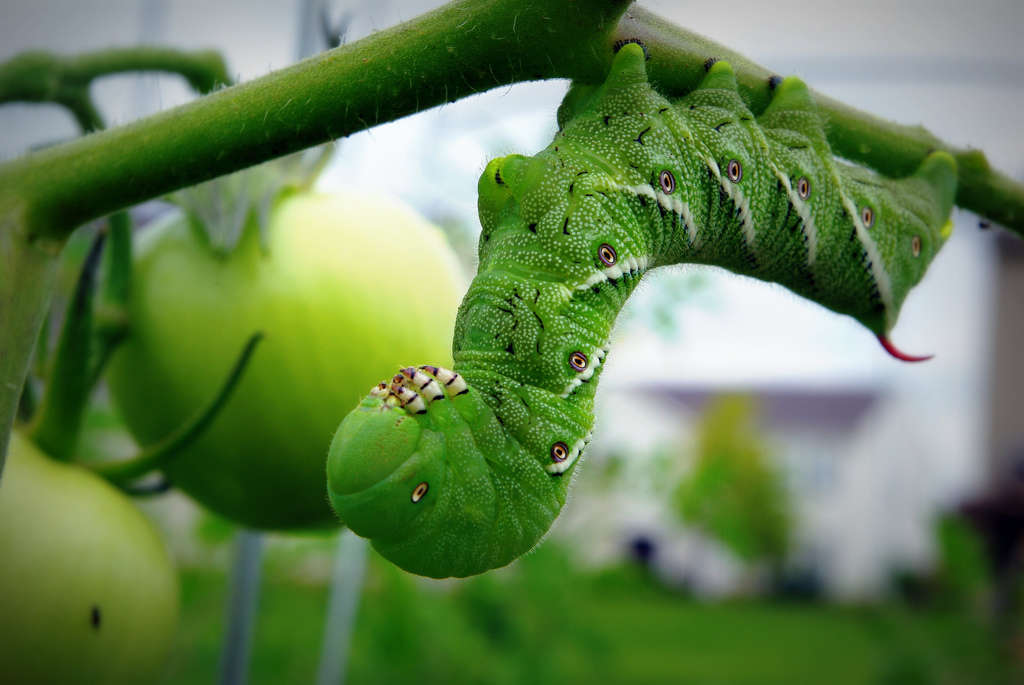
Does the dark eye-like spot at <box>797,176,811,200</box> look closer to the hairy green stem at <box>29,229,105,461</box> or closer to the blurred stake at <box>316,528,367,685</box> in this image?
the hairy green stem at <box>29,229,105,461</box>

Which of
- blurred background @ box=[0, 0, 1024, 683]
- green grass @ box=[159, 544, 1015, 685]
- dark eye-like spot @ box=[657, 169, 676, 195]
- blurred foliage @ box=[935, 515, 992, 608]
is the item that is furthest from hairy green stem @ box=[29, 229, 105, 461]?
blurred foliage @ box=[935, 515, 992, 608]

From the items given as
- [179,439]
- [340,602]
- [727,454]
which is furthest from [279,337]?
[727,454]

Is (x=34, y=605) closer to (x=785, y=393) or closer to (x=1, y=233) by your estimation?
(x=1, y=233)

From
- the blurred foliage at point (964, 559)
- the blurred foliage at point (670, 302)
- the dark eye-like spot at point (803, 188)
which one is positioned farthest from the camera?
the blurred foliage at point (964, 559)

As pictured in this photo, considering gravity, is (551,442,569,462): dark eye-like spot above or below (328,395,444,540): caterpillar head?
below

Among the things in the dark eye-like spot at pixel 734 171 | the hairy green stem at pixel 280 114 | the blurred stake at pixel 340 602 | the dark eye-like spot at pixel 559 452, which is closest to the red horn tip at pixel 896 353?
the dark eye-like spot at pixel 734 171

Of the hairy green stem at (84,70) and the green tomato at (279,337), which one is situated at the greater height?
the hairy green stem at (84,70)

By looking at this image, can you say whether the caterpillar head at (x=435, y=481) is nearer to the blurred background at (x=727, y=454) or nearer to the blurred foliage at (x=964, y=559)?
the blurred background at (x=727, y=454)
